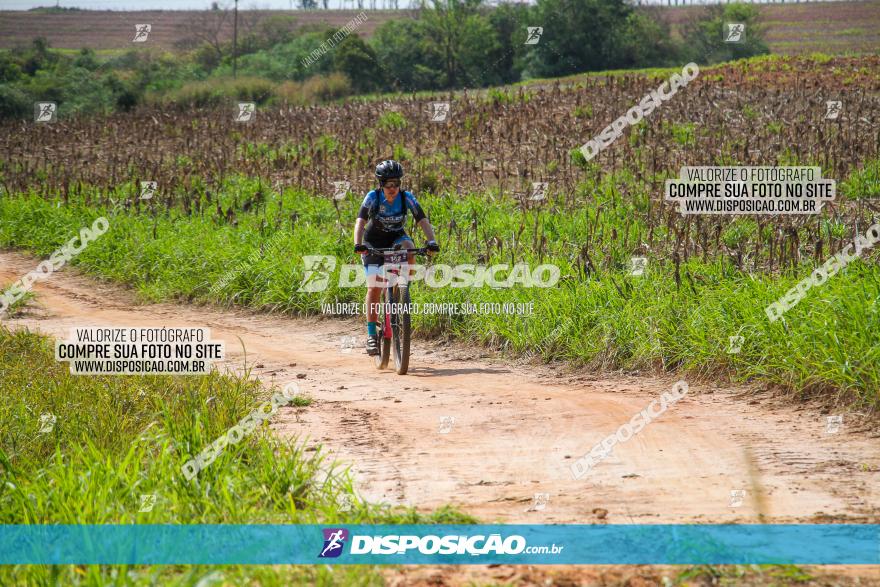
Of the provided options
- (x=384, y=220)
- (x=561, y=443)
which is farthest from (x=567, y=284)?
(x=561, y=443)

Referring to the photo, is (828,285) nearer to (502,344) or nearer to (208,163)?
(502,344)

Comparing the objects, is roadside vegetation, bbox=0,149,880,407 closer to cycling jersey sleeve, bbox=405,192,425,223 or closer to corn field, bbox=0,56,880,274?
corn field, bbox=0,56,880,274

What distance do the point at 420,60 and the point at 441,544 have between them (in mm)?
54290

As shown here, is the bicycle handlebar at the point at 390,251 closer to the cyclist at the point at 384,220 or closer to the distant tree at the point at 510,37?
the cyclist at the point at 384,220

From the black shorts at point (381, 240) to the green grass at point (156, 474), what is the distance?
95.7 inches

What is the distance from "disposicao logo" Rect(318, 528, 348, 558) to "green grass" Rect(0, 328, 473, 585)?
0.48 ft

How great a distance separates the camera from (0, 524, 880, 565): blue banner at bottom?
4441 mm

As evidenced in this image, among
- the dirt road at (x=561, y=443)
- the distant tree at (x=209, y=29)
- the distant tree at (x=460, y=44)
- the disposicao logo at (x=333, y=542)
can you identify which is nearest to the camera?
the disposicao logo at (x=333, y=542)

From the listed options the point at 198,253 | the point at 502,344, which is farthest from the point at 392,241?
the point at 198,253

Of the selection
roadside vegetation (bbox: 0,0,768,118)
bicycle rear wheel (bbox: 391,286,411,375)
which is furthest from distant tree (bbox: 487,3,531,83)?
bicycle rear wheel (bbox: 391,286,411,375)

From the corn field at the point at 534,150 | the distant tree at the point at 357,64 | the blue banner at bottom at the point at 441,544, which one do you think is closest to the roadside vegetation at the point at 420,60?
the distant tree at the point at 357,64

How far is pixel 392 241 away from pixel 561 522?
5347 mm

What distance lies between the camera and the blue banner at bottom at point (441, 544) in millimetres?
4441

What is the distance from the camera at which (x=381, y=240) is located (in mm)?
9938
